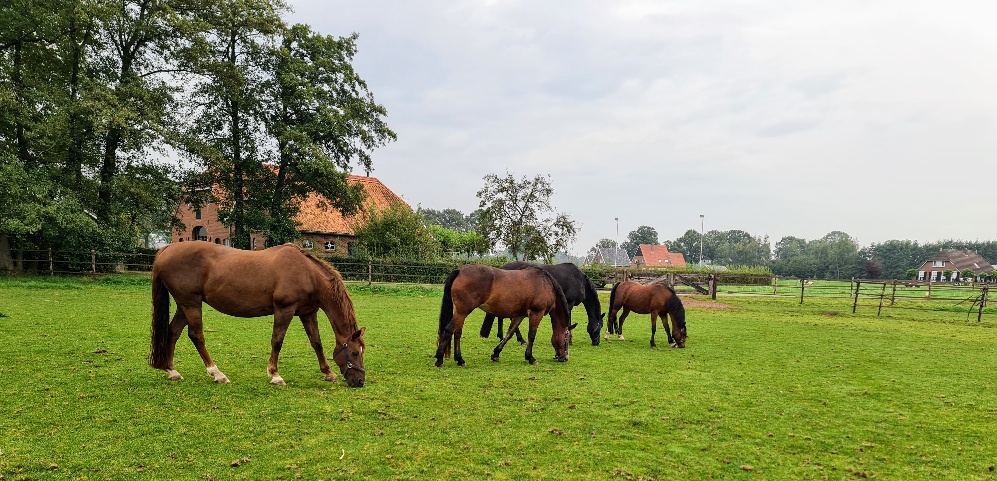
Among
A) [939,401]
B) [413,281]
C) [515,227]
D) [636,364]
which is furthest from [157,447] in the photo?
[515,227]

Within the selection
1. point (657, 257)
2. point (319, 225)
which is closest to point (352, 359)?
→ point (319, 225)

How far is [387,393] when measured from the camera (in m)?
6.52

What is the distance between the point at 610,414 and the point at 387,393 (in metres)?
2.66

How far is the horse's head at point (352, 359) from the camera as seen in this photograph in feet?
22.2

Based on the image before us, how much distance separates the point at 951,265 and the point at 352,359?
120540 millimetres

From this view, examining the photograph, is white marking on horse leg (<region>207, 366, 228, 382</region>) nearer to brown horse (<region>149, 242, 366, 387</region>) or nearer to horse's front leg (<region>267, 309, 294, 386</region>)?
brown horse (<region>149, 242, 366, 387</region>)

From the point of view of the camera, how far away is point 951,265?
95.0 metres

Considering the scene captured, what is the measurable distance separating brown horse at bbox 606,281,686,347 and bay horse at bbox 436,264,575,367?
3173 millimetres

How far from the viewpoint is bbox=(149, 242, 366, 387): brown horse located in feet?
21.9

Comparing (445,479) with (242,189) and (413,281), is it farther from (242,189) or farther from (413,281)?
(242,189)

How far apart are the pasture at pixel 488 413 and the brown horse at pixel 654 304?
2.13 feet

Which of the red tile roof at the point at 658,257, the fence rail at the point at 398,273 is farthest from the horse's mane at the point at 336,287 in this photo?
the red tile roof at the point at 658,257

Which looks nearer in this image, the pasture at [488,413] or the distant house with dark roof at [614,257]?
the pasture at [488,413]

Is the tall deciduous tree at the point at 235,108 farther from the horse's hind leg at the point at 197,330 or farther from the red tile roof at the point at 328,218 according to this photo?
the horse's hind leg at the point at 197,330
